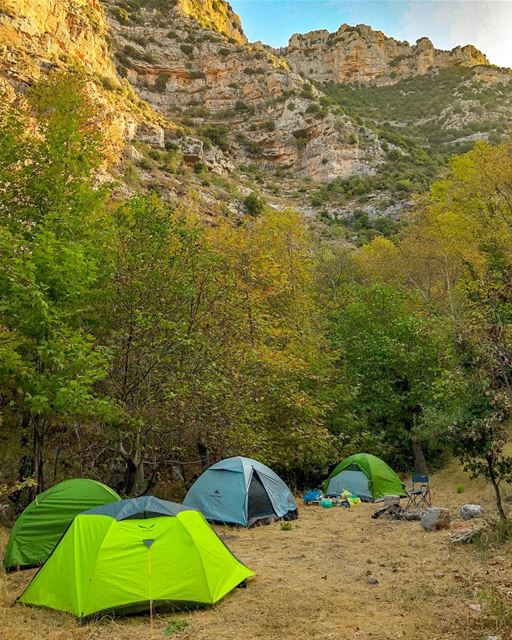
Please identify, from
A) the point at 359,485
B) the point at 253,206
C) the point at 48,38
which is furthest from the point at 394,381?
the point at 48,38

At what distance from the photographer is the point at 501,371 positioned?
308 inches

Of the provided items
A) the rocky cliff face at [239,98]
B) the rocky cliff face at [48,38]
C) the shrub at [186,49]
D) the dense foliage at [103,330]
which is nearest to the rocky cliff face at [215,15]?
the rocky cliff face at [239,98]

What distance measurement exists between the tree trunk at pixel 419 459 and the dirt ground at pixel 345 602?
33.6 feet

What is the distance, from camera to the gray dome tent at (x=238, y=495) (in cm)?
1042

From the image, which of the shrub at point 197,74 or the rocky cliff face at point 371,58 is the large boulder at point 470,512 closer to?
the shrub at point 197,74

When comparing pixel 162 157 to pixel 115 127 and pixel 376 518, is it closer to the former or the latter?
pixel 115 127

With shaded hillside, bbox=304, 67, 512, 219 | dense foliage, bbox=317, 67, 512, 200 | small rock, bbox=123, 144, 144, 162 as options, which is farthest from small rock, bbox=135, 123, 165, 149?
dense foliage, bbox=317, 67, 512, 200

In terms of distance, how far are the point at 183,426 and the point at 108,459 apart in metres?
2.41

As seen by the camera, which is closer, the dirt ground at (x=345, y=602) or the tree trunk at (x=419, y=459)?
the dirt ground at (x=345, y=602)

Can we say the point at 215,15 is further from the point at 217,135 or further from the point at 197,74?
the point at 217,135

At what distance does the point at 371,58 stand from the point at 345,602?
109700mm

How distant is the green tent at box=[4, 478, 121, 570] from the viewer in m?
7.15

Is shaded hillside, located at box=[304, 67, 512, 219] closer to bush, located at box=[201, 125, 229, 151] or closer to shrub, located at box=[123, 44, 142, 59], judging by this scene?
bush, located at box=[201, 125, 229, 151]

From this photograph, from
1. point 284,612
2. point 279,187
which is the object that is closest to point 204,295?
point 284,612
